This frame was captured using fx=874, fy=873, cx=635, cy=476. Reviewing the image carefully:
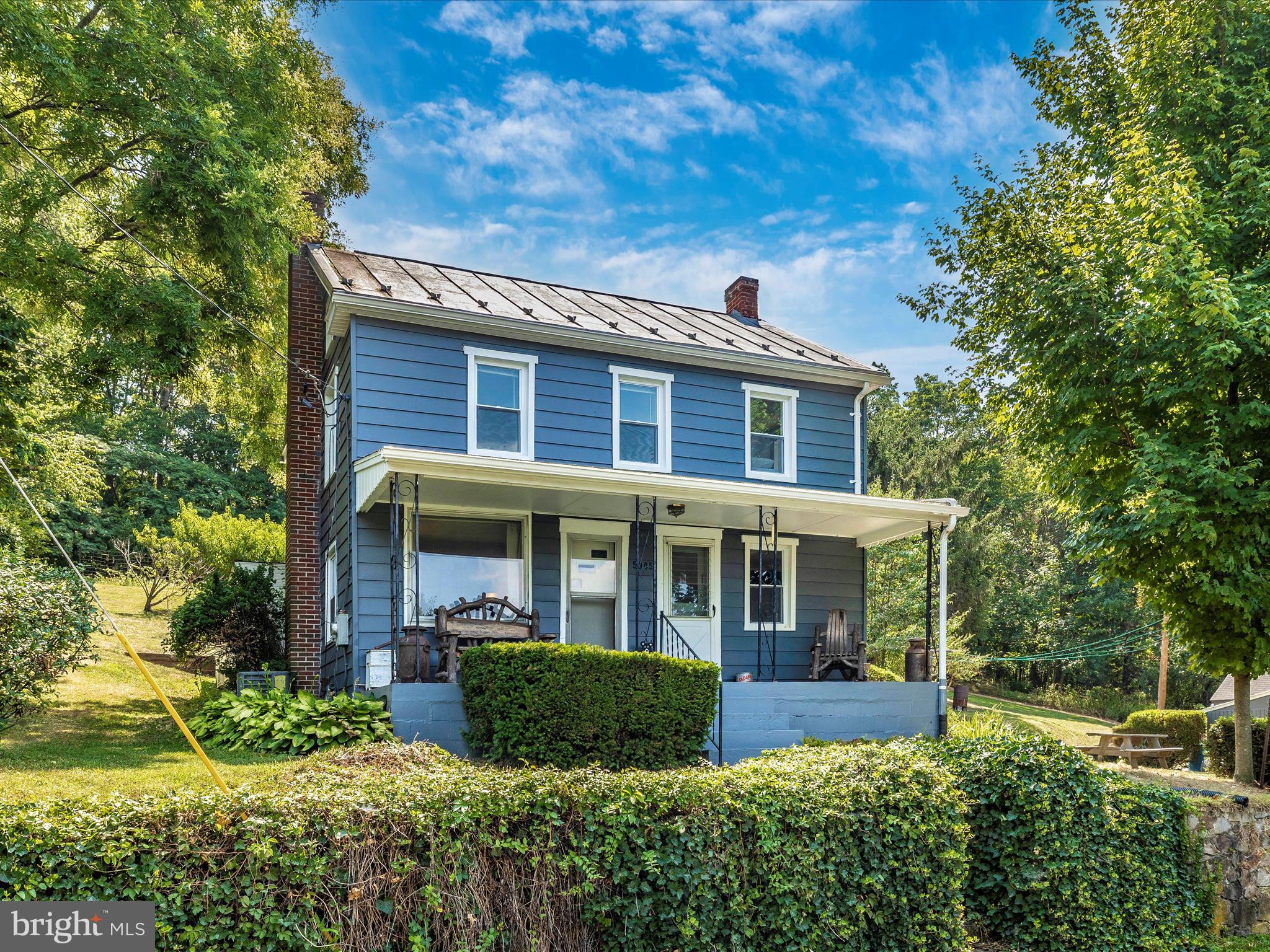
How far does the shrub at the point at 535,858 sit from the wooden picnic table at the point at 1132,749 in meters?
9.71

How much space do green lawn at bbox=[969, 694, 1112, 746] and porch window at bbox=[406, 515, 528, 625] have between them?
12.9m

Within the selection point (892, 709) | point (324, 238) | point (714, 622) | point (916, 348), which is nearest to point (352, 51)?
point (324, 238)

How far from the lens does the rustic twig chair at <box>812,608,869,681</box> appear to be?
462 inches

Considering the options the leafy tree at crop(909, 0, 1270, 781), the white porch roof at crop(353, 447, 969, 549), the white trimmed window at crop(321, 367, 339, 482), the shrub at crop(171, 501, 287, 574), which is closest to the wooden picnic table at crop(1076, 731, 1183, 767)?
the leafy tree at crop(909, 0, 1270, 781)

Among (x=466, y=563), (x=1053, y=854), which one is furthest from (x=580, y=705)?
(x=1053, y=854)

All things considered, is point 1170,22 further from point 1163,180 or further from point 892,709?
point 892,709

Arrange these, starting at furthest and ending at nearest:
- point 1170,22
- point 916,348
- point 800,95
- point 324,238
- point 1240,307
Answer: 1. point 916,348
2. point 324,238
3. point 800,95
4. point 1170,22
5. point 1240,307

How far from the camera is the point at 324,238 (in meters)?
20.2

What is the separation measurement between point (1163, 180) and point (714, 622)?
7.83 metres

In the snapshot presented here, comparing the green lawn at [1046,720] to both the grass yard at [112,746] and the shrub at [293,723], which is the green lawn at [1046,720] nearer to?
the shrub at [293,723]

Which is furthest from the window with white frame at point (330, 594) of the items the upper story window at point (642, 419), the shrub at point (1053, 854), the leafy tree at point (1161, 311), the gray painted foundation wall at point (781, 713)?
the leafy tree at point (1161, 311)

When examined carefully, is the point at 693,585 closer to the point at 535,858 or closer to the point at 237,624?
the point at 237,624

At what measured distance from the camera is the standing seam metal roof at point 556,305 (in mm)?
12102

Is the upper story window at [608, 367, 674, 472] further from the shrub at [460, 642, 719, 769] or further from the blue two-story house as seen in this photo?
the shrub at [460, 642, 719, 769]
